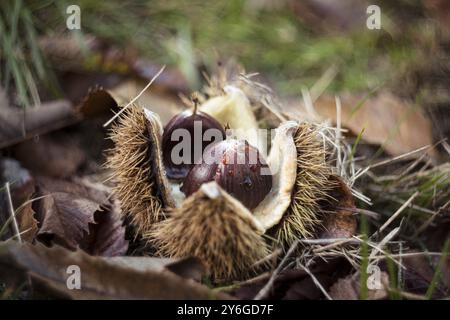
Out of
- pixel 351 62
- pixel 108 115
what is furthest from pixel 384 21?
pixel 108 115

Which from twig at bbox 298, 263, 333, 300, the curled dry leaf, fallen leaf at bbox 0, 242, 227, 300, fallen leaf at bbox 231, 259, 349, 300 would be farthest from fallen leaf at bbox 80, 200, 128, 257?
twig at bbox 298, 263, 333, 300

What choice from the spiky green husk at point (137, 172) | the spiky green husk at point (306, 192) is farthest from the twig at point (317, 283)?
the spiky green husk at point (137, 172)

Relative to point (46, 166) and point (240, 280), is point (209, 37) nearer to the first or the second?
point (46, 166)

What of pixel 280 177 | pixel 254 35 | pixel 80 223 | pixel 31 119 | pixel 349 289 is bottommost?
pixel 349 289

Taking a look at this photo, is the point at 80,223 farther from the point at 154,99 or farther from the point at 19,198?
the point at 154,99

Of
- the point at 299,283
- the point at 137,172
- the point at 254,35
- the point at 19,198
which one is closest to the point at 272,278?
the point at 299,283

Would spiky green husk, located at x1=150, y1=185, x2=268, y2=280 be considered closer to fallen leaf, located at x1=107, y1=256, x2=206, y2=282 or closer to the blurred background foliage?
fallen leaf, located at x1=107, y1=256, x2=206, y2=282
